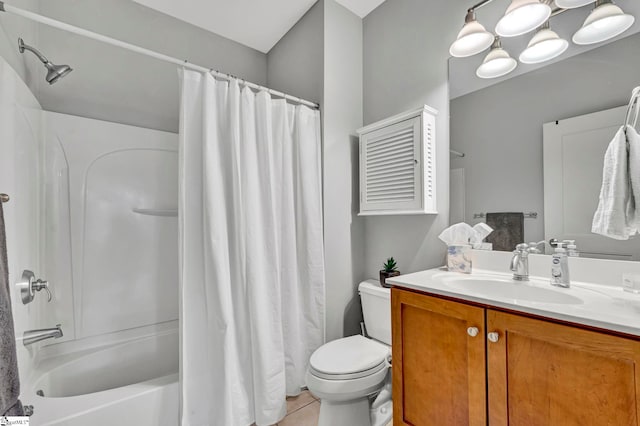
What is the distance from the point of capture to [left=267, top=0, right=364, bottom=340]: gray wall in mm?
1906

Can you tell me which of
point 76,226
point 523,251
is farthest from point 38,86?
point 523,251

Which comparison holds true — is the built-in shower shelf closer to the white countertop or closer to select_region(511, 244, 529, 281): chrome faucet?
the white countertop

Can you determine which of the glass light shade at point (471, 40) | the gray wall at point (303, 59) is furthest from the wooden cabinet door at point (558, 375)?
the gray wall at point (303, 59)

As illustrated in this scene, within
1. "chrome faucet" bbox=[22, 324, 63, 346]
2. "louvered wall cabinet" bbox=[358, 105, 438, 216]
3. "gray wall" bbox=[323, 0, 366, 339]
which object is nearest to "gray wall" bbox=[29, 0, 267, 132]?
"gray wall" bbox=[323, 0, 366, 339]

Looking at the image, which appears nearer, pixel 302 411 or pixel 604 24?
pixel 604 24

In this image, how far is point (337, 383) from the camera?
1270mm

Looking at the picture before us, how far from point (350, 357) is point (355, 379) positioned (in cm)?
13

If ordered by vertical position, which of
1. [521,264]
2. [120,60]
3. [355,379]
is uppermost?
[120,60]

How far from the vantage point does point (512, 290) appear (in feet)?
3.79

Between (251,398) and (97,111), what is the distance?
81.2 inches

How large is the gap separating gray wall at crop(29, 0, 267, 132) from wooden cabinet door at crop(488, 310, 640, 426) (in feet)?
7.88

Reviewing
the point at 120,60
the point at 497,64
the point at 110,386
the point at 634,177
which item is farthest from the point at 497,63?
the point at 110,386

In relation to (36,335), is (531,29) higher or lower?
higher

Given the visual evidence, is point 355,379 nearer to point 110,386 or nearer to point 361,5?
point 110,386
